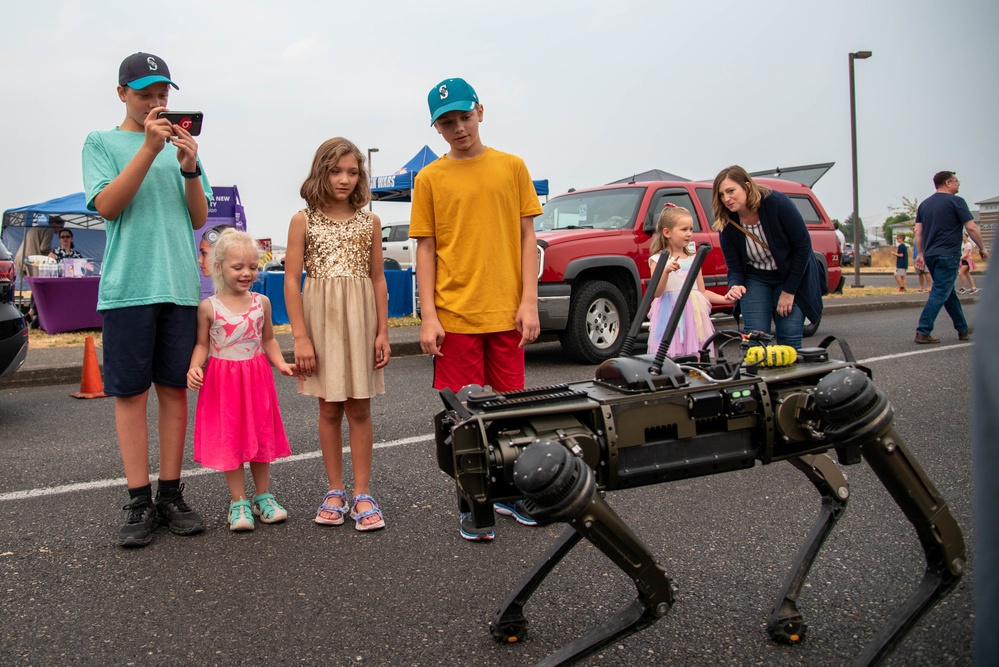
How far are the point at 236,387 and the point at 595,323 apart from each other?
18.6 feet

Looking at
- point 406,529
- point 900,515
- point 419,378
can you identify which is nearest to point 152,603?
point 406,529

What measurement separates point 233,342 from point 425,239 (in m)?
1.07

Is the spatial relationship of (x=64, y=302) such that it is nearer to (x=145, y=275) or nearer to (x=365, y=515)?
(x=145, y=275)

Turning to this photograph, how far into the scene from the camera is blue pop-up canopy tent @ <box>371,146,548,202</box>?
47.8ft

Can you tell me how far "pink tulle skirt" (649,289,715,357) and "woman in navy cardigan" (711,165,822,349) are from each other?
67cm

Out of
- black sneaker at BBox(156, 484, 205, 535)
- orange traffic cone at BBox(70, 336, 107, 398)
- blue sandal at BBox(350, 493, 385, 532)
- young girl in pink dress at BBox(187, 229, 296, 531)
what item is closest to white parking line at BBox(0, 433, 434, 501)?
black sneaker at BBox(156, 484, 205, 535)

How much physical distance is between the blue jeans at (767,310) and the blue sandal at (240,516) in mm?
3124

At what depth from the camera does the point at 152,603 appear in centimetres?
296

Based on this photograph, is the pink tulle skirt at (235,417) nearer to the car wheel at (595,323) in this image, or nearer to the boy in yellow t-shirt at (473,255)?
the boy in yellow t-shirt at (473,255)

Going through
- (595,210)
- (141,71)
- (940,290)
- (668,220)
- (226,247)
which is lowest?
(940,290)

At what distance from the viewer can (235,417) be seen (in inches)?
150

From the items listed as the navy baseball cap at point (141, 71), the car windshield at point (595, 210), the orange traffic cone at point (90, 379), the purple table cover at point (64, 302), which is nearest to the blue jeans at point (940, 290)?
the car windshield at point (595, 210)

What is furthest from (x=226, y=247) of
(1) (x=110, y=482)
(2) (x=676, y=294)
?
(2) (x=676, y=294)

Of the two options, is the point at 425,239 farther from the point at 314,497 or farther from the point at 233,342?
the point at 314,497
